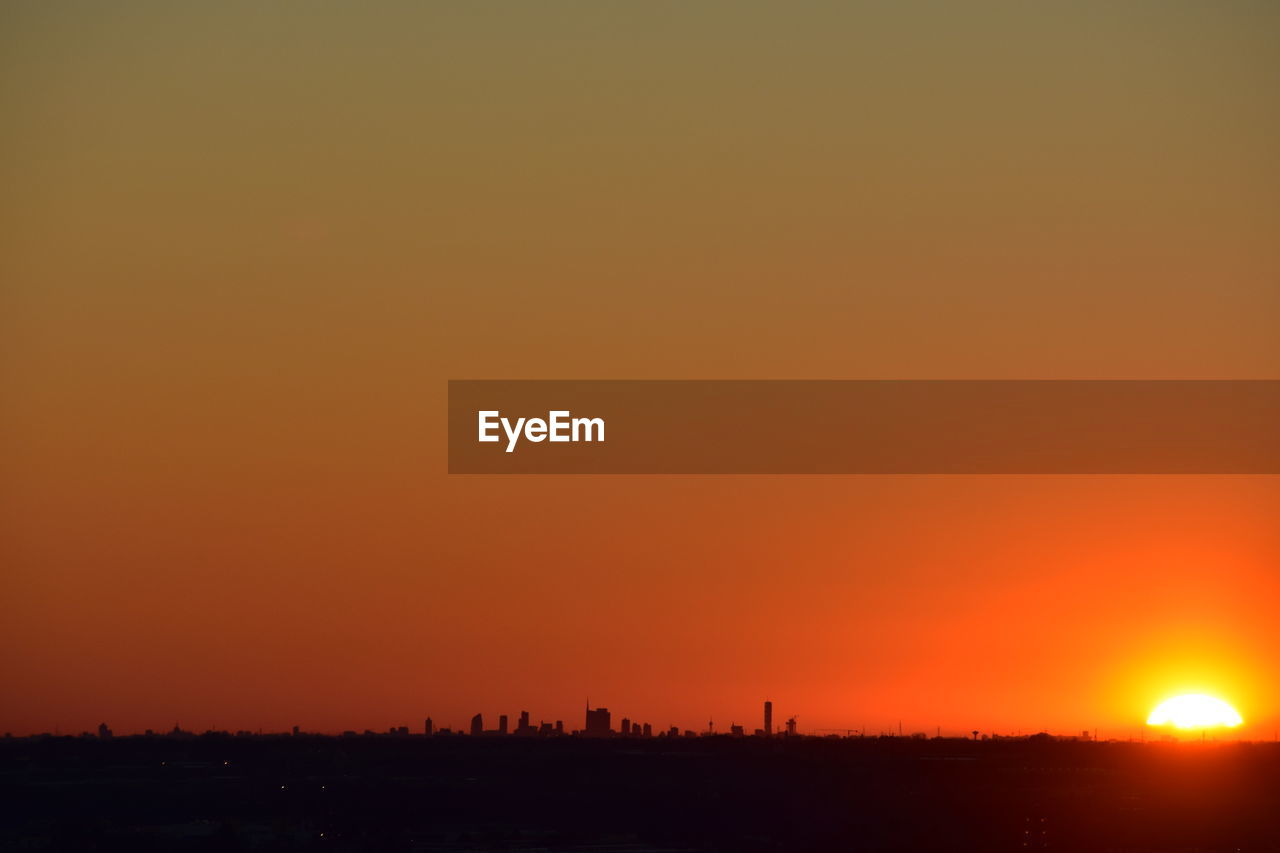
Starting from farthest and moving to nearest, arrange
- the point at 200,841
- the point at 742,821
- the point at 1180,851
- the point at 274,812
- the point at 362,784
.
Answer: the point at 362,784
the point at 274,812
the point at 742,821
the point at 200,841
the point at 1180,851

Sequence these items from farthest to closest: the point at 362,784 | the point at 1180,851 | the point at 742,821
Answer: the point at 362,784 → the point at 742,821 → the point at 1180,851

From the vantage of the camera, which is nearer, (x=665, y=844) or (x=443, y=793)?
(x=665, y=844)

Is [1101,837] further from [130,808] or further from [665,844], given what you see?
[130,808]

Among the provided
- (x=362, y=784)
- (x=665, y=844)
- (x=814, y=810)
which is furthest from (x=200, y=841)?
(x=362, y=784)

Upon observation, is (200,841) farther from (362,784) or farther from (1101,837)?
(362,784)

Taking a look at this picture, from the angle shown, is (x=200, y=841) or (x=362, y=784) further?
(x=362, y=784)

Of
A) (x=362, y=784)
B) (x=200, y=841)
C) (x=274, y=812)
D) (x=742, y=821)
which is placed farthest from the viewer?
(x=362, y=784)

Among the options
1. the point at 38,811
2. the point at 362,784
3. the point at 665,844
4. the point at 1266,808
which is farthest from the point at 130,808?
the point at 1266,808

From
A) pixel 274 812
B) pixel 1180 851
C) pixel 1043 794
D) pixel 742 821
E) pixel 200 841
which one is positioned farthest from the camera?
pixel 1043 794

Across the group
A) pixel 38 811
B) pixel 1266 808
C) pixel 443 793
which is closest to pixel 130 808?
pixel 38 811
